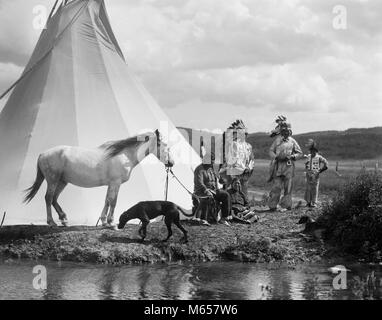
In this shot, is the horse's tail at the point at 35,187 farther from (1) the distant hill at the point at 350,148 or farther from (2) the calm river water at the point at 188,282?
(1) the distant hill at the point at 350,148

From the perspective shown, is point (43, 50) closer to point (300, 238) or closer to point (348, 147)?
point (300, 238)

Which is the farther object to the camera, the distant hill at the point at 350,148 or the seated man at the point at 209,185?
the distant hill at the point at 350,148

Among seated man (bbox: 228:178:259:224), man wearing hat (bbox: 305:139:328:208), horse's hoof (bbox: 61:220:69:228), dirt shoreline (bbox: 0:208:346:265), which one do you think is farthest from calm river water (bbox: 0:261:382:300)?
man wearing hat (bbox: 305:139:328:208)

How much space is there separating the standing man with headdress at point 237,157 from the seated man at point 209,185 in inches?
32.0

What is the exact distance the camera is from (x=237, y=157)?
49.3 feet

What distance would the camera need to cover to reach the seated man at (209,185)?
1365cm

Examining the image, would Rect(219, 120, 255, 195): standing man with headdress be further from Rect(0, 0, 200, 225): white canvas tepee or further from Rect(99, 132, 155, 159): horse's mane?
Rect(99, 132, 155, 159): horse's mane

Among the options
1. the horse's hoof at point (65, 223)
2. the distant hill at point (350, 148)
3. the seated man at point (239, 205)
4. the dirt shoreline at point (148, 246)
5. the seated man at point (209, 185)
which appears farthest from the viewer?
the distant hill at point (350, 148)

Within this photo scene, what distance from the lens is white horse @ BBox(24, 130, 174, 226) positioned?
12.6 metres

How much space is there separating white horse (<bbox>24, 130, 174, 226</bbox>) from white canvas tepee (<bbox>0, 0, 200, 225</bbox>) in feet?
4.15

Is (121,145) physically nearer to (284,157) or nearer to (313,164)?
(284,157)

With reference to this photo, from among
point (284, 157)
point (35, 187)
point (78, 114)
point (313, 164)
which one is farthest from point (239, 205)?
point (35, 187)

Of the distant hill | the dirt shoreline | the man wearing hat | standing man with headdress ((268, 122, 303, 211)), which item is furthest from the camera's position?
the distant hill

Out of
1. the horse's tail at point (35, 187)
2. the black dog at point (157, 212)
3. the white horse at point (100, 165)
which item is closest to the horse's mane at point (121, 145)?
the white horse at point (100, 165)
